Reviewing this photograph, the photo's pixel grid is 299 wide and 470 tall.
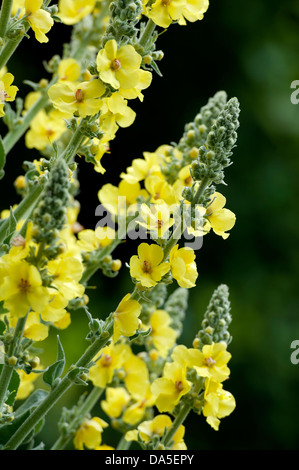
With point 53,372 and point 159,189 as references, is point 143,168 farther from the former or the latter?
point 53,372

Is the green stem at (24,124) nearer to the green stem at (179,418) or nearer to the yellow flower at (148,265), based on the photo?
the yellow flower at (148,265)

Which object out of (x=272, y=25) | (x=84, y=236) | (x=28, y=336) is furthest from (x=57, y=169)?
(x=272, y=25)

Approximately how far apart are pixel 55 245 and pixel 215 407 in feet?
1.69

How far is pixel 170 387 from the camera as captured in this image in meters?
1.35

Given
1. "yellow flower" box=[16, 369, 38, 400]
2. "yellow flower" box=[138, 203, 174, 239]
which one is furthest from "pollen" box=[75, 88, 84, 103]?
"yellow flower" box=[16, 369, 38, 400]

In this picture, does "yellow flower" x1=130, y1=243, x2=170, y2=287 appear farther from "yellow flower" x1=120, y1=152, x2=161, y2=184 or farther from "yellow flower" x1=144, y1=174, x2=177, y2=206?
"yellow flower" x1=120, y1=152, x2=161, y2=184

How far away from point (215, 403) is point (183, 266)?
332 mm

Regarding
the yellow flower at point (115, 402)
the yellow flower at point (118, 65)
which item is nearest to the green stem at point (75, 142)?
the yellow flower at point (118, 65)

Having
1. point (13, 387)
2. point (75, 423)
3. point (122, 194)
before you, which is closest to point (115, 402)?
point (75, 423)

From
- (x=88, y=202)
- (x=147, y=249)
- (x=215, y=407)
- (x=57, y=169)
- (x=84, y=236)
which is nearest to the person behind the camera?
(x=57, y=169)

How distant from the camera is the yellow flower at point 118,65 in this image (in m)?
1.18

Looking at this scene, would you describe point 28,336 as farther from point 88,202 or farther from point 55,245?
point 88,202

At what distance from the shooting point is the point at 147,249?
47.0 inches

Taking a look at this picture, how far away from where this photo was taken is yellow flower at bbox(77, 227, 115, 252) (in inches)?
62.1
